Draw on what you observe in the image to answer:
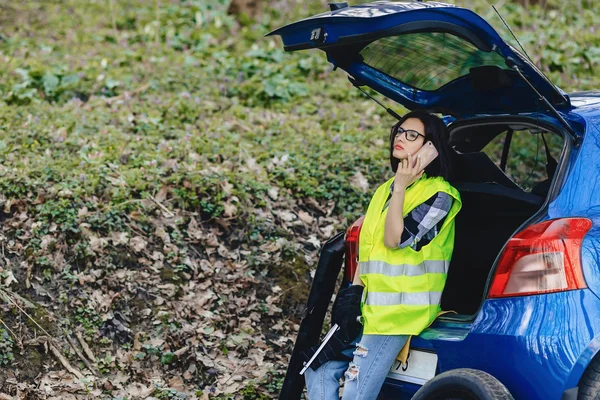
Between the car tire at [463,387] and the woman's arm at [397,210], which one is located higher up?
the woman's arm at [397,210]

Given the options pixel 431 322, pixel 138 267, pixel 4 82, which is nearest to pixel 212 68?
pixel 4 82

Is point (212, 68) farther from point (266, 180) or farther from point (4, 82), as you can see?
point (266, 180)

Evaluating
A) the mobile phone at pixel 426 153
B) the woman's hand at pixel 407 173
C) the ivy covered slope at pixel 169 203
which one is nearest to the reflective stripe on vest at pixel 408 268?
the woman's hand at pixel 407 173

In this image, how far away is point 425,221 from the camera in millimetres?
3594

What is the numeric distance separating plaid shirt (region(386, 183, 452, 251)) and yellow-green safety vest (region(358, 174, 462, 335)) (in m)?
0.02

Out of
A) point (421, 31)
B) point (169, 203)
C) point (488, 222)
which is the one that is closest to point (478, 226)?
point (488, 222)

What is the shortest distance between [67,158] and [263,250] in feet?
6.71

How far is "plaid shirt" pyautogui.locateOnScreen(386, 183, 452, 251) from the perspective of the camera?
3.58 m

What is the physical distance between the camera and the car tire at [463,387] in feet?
9.84

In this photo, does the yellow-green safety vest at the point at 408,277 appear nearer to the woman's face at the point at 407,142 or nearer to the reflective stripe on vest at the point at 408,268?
the reflective stripe on vest at the point at 408,268

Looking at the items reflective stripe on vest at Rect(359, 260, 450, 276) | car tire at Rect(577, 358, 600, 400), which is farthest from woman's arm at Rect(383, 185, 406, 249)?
car tire at Rect(577, 358, 600, 400)

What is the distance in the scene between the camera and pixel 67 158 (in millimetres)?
6863

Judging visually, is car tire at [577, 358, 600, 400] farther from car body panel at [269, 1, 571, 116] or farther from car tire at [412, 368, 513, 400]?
car body panel at [269, 1, 571, 116]

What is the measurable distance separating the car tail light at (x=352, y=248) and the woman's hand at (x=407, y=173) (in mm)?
558
